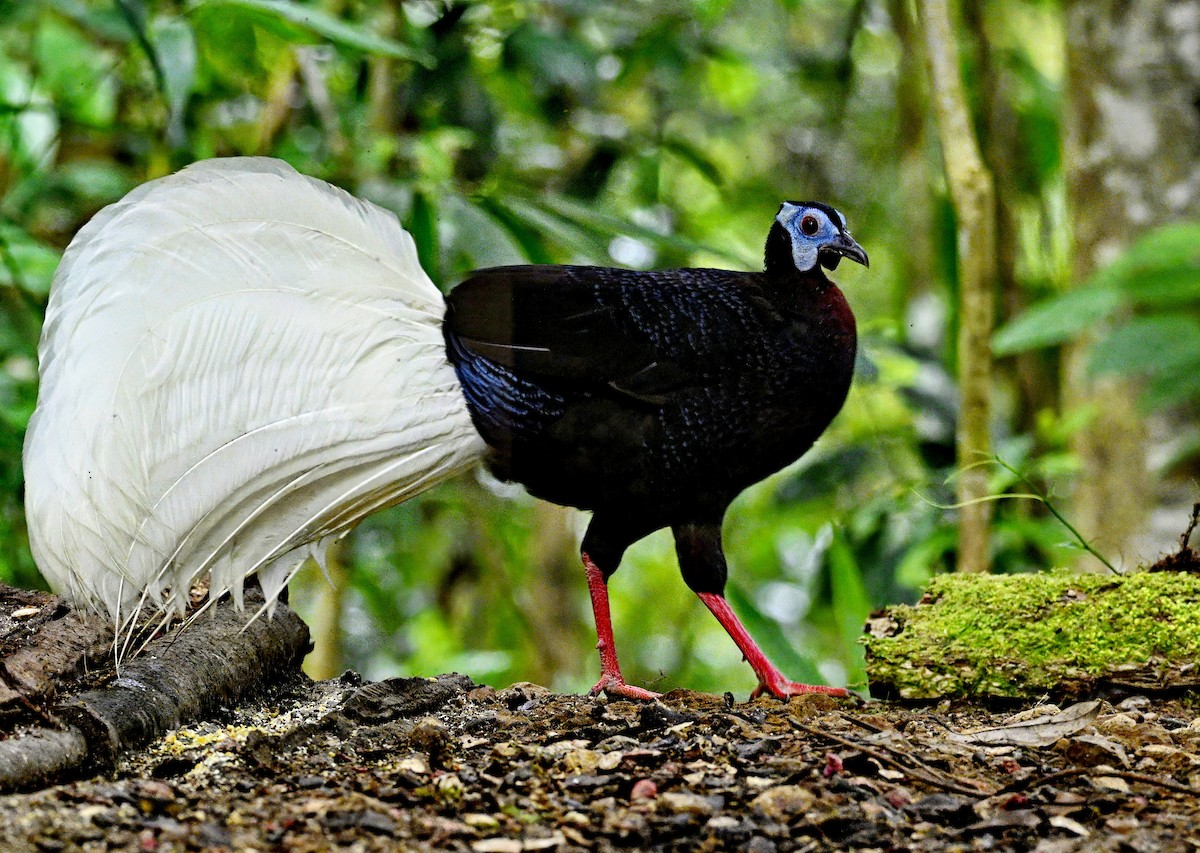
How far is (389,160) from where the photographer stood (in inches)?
211

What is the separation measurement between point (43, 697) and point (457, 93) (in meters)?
3.65

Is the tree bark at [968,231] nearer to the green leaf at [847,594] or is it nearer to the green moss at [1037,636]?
the green leaf at [847,594]

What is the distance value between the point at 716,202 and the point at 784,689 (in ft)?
19.3

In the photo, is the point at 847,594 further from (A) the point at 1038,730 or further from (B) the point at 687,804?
(B) the point at 687,804

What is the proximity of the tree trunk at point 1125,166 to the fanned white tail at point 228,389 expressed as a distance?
2.95 metres

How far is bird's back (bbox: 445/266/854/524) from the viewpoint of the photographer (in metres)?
3.58

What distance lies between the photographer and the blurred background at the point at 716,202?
168 inches

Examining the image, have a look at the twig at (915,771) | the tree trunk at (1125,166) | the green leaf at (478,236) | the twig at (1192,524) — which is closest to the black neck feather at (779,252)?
the green leaf at (478,236)

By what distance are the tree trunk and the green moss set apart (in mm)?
1534

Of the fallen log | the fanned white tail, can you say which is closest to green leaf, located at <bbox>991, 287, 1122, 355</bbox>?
the fanned white tail

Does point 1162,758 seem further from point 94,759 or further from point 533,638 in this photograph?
point 533,638

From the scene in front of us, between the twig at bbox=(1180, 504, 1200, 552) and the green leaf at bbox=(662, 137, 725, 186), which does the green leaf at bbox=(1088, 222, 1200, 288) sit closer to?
the twig at bbox=(1180, 504, 1200, 552)

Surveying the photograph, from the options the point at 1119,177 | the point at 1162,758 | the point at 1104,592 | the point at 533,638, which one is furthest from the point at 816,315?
the point at 533,638

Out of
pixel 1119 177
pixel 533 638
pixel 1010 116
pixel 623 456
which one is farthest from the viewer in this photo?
pixel 1010 116
